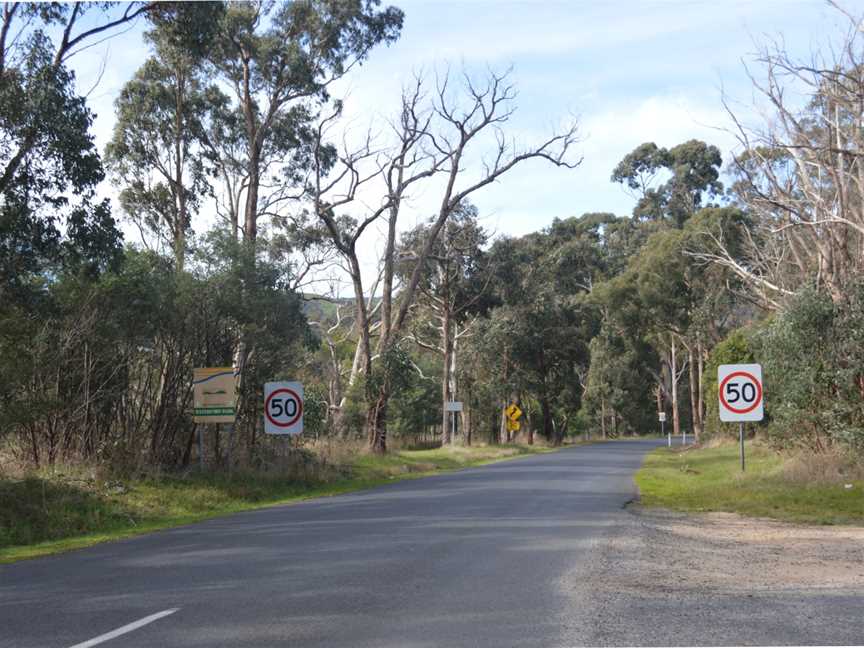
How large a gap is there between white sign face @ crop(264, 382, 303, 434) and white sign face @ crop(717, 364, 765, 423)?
31.8 ft

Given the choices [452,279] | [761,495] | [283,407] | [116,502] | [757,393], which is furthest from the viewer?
[452,279]

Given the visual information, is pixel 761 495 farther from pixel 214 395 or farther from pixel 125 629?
pixel 125 629

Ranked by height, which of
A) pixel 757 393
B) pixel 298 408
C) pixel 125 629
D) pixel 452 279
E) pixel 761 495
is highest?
pixel 452 279

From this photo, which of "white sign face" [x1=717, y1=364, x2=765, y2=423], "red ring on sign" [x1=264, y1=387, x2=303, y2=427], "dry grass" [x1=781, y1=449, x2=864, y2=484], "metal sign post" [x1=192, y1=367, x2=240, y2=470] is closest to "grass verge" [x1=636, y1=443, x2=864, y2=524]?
"dry grass" [x1=781, y1=449, x2=864, y2=484]

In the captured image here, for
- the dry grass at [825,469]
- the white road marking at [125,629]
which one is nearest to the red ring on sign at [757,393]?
the dry grass at [825,469]

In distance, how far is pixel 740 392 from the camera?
20.7m

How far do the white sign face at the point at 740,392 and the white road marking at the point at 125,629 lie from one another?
→ 15.6 m

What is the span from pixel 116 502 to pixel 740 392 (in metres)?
13.2

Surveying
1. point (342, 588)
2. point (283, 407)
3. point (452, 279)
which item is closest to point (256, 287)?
point (283, 407)

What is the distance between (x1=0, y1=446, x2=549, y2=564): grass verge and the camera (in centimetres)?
1398

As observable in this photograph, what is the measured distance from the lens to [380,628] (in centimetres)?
700

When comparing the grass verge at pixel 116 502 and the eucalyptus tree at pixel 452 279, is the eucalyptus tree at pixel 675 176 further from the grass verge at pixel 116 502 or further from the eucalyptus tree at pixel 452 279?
the grass verge at pixel 116 502

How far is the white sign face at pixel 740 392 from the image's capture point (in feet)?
67.6

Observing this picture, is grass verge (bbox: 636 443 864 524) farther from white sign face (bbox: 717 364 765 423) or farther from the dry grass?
white sign face (bbox: 717 364 765 423)
